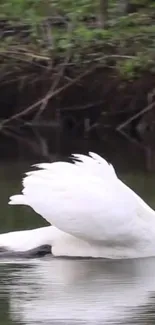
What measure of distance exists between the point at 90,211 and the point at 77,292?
90 cm

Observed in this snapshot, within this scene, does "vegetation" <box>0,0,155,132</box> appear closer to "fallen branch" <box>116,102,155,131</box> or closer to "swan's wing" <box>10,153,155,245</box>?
"fallen branch" <box>116,102,155,131</box>

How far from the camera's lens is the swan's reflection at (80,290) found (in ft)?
18.5

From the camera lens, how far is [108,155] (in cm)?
1384

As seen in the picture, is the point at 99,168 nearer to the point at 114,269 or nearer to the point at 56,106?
the point at 114,269

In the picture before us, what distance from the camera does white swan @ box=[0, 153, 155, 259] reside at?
7074 millimetres

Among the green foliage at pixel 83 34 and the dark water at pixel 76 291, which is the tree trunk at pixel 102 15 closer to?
the green foliage at pixel 83 34

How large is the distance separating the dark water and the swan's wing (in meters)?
0.20

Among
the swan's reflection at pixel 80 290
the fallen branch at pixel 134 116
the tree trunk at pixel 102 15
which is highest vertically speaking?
the tree trunk at pixel 102 15

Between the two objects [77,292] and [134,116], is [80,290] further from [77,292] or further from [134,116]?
[134,116]

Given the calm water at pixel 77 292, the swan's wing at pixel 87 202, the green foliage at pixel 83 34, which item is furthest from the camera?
the green foliage at pixel 83 34

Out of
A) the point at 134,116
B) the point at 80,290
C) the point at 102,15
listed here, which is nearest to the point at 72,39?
the point at 102,15

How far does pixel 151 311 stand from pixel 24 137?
11.7 meters

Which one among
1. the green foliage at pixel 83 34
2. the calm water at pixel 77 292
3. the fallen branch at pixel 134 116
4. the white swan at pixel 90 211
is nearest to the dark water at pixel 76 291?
the calm water at pixel 77 292

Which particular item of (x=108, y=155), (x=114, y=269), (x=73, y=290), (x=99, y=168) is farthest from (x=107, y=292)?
(x=108, y=155)
